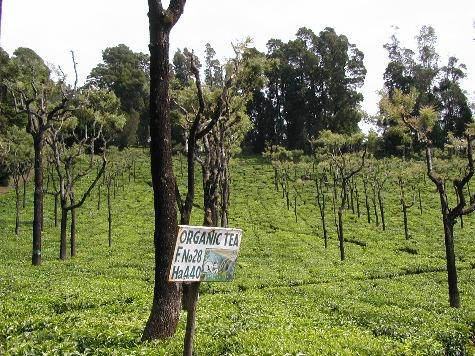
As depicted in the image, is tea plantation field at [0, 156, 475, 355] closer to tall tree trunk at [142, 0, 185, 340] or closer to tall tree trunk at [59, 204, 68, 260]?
tall tree trunk at [59, 204, 68, 260]

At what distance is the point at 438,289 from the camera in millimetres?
28766

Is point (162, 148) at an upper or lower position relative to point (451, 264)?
upper

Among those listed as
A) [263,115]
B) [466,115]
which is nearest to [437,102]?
[466,115]

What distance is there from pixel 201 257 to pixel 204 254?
88 mm

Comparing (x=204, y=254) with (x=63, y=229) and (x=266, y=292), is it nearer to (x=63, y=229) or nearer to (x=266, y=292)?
(x=266, y=292)

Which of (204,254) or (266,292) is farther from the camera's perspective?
(266,292)

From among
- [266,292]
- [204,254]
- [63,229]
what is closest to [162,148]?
[204,254]

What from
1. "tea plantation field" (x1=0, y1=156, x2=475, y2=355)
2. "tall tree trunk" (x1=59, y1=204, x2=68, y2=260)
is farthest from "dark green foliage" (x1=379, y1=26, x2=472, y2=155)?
"tall tree trunk" (x1=59, y1=204, x2=68, y2=260)

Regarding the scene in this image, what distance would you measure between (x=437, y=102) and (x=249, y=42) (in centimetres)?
9659

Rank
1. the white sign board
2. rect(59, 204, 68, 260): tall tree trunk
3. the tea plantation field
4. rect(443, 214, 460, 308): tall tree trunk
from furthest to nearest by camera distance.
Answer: rect(59, 204, 68, 260): tall tree trunk < rect(443, 214, 460, 308): tall tree trunk < the tea plantation field < the white sign board

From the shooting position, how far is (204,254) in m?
9.03

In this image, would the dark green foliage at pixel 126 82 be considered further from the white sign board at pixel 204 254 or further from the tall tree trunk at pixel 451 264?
the white sign board at pixel 204 254

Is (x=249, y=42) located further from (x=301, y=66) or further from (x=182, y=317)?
(x=301, y=66)

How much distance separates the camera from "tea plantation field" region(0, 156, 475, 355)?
12.1 meters
